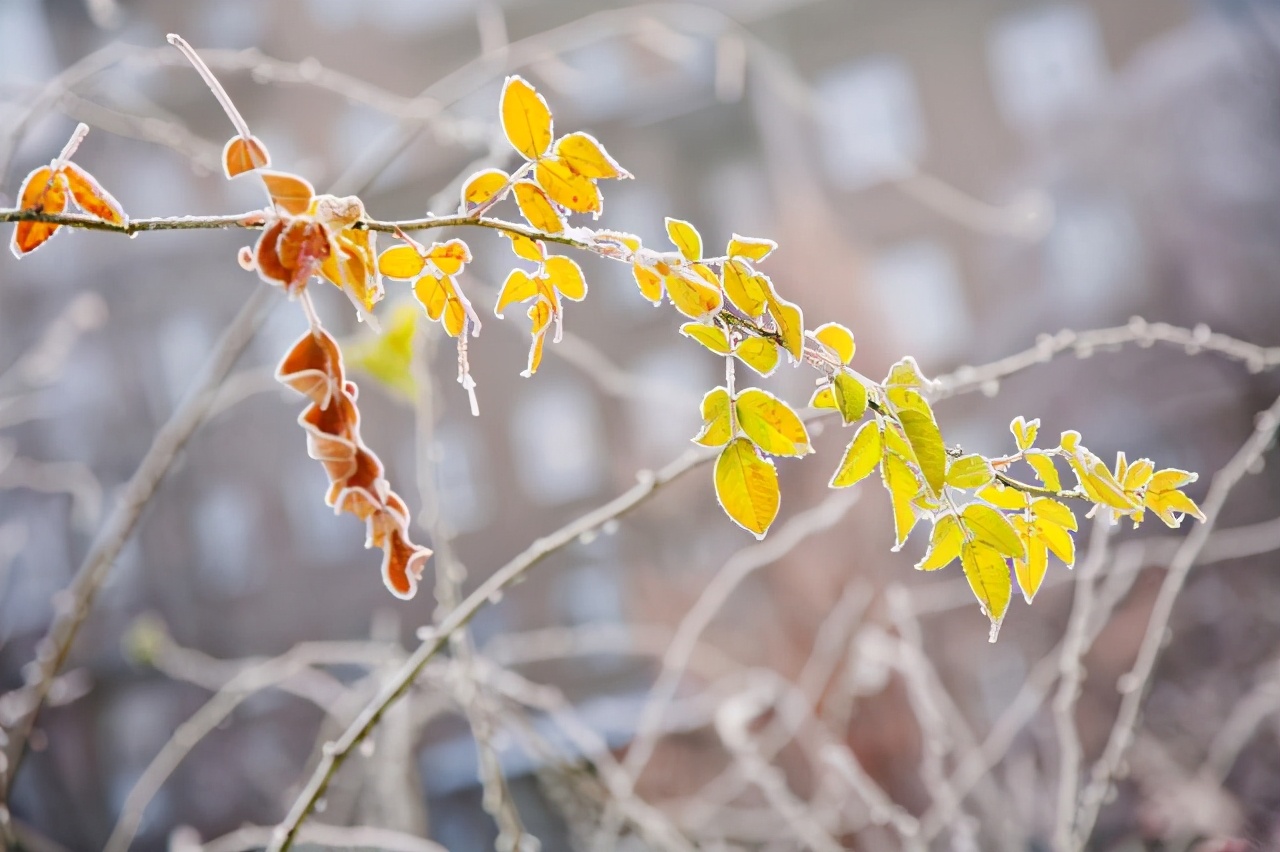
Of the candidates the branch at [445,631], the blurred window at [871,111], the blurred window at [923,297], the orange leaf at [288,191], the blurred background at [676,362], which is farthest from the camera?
the blurred window at [871,111]

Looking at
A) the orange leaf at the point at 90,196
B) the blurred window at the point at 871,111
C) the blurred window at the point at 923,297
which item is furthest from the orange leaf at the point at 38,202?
the blurred window at the point at 871,111

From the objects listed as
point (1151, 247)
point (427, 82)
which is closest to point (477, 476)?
point (427, 82)

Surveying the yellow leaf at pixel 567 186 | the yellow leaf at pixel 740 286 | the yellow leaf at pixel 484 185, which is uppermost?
the yellow leaf at pixel 484 185

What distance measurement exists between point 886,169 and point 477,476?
3.64 ft

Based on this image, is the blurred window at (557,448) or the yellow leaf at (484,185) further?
the blurred window at (557,448)

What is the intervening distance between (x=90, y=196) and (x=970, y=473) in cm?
20

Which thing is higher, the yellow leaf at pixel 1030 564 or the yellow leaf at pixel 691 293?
the yellow leaf at pixel 691 293

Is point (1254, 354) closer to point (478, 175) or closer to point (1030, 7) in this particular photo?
point (478, 175)

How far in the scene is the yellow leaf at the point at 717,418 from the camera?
0.65 ft

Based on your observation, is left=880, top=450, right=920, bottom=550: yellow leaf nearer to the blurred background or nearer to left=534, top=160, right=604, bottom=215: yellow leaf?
left=534, top=160, right=604, bottom=215: yellow leaf

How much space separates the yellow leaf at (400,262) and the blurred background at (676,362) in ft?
3.75

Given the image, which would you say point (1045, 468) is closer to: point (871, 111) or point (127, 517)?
point (127, 517)

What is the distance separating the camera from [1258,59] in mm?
1329

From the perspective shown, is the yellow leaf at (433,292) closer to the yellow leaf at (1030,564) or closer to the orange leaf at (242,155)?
the orange leaf at (242,155)
